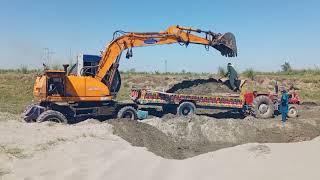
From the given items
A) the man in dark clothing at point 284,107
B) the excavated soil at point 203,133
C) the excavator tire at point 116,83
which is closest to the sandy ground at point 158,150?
the excavated soil at point 203,133

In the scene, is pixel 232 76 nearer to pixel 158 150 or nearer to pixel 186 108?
pixel 186 108

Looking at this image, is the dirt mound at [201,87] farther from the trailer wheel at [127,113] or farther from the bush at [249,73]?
the bush at [249,73]

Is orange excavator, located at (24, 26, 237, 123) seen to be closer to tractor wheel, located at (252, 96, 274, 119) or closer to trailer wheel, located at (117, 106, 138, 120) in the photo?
trailer wheel, located at (117, 106, 138, 120)

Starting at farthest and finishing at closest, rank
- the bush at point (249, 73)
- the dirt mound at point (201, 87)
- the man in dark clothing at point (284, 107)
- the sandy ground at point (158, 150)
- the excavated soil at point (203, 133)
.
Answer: the bush at point (249, 73), the dirt mound at point (201, 87), the man in dark clothing at point (284, 107), the excavated soil at point (203, 133), the sandy ground at point (158, 150)

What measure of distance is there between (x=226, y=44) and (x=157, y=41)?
3258mm

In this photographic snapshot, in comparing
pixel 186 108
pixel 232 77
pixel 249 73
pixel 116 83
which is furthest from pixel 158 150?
pixel 249 73

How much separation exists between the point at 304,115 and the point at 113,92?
30.5ft

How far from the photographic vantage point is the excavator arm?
17531mm

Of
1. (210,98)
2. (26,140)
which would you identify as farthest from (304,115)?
(26,140)

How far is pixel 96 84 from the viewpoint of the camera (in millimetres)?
16812

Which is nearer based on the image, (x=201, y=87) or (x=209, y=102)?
(x=209, y=102)

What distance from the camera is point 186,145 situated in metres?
13.8

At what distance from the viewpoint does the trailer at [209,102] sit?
59.8 ft

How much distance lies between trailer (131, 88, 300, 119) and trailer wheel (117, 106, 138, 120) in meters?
0.88
